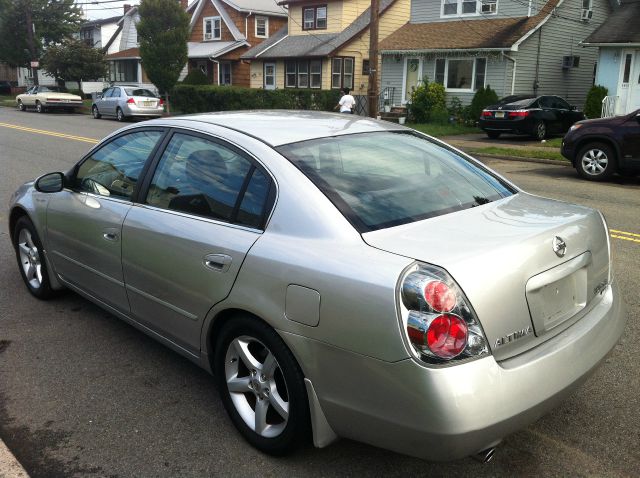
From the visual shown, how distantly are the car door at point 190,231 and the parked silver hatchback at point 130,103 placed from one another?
23.9 metres

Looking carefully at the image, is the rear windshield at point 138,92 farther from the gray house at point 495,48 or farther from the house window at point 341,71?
the gray house at point 495,48

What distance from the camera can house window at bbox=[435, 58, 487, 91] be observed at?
82.0ft

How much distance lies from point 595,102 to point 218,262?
857 inches

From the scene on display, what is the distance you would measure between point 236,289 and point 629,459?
201cm

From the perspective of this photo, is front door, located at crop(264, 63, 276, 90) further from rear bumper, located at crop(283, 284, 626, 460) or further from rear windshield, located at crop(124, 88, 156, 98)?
rear bumper, located at crop(283, 284, 626, 460)

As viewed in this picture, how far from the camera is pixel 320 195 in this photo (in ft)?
9.27

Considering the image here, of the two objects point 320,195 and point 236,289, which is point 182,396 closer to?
point 236,289

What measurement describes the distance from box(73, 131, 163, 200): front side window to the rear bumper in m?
1.81

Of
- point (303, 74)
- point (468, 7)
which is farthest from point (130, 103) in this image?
point (468, 7)

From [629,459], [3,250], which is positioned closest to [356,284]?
[629,459]

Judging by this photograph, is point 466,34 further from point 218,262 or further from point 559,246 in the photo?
point 218,262

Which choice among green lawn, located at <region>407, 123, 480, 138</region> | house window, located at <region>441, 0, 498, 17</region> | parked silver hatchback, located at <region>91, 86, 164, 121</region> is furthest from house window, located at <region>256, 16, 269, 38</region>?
green lawn, located at <region>407, 123, 480, 138</region>

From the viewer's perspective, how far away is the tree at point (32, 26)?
42281 millimetres

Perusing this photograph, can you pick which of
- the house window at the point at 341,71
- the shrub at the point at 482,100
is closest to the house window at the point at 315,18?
the house window at the point at 341,71
